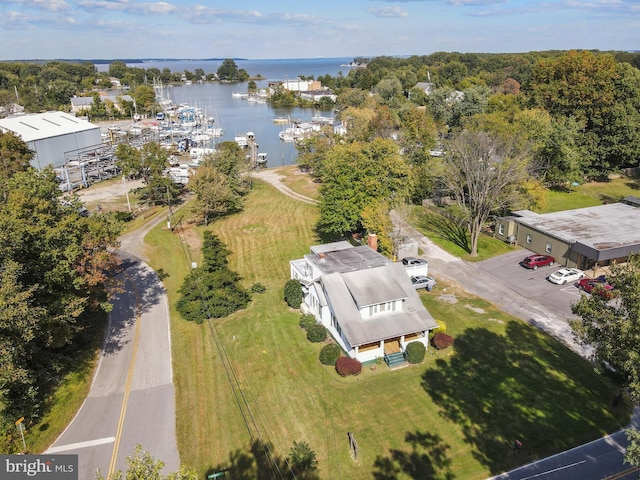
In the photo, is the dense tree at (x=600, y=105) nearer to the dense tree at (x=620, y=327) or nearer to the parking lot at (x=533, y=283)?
the parking lot at (x=533, y=283)

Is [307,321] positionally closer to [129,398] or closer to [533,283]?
[129,398]

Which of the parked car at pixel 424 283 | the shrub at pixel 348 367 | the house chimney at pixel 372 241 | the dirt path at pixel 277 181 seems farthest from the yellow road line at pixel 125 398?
the dirt path at pixel 277 181

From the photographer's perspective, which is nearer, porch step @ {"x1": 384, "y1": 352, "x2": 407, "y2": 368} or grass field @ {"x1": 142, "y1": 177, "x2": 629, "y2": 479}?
grass field @ {"x1": 142, "y1": 177, "x2": 629, "y2": 479}

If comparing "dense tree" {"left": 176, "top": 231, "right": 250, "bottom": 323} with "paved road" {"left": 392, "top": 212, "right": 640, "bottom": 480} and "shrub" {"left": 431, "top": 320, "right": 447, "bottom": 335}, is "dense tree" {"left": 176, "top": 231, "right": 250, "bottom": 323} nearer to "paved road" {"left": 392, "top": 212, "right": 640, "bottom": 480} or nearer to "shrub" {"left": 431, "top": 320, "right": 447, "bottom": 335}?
"shrub" {"left": 431, "top": 320, "right": 447, "bottom": 335}

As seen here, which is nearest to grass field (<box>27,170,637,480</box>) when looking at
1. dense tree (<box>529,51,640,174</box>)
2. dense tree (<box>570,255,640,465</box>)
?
dense tree (<box>570,255,640,465</box>)

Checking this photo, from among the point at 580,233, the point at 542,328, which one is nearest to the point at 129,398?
the point at 542,328

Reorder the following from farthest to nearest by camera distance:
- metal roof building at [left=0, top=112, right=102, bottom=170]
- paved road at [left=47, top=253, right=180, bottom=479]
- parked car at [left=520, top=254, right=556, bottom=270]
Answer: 1. metal roof building at [left=0, top=112, right=102, bottom=170]
2. parked car at [left=520, top=254, right=556, bottom=270]
3. paved road at [left=47, top=253, right=180, bottom=479]

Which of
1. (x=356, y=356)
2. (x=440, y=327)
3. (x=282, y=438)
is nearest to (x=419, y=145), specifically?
(x=440, y=327)
